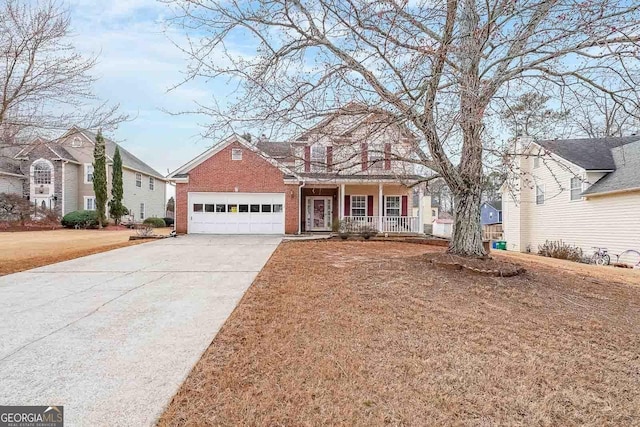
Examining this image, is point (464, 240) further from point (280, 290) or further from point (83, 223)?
point (83, 223)

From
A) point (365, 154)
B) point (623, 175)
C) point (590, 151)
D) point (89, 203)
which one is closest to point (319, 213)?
point (365, 154)

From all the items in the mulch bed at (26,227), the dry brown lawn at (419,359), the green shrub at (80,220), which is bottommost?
the dry brown lawn at (419,359)

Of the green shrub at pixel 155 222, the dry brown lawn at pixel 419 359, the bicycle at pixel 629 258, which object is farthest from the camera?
the green shrub at pixel 155 222

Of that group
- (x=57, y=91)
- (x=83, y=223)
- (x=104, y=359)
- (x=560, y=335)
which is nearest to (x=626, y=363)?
(x=560, y=335)

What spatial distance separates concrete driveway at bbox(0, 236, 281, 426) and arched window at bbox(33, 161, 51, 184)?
78.7ft

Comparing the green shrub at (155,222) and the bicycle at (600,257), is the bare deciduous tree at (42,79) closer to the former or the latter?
the bicycle at (600,257)

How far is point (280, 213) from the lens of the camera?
18906 mm

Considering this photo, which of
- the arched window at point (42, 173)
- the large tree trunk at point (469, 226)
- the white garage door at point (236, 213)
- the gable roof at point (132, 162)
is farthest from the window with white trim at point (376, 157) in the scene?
the arched window at point (42, 173)

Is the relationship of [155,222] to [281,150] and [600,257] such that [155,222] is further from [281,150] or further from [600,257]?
[600,257]

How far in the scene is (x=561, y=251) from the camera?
17141mm

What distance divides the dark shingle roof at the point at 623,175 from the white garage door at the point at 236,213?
1414 cm

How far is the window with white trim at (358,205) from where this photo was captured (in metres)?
20.9

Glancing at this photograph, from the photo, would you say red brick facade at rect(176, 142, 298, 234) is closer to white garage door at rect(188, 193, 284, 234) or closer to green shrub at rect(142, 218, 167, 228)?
white garage door at rect(188, 193, 284, 234)

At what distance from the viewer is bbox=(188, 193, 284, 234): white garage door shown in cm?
1869
